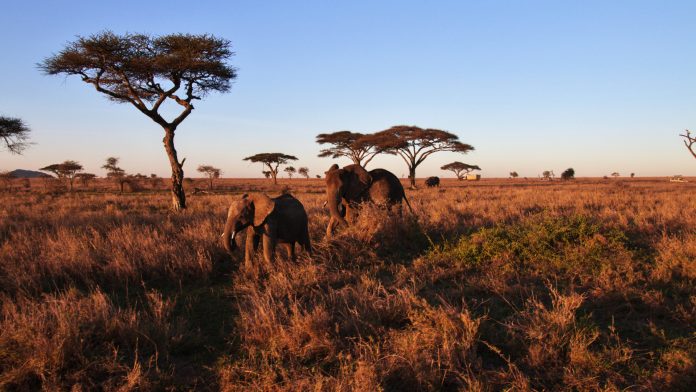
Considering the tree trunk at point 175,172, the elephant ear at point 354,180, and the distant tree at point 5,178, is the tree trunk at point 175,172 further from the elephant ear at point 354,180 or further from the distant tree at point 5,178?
the distant tree at point 5,178

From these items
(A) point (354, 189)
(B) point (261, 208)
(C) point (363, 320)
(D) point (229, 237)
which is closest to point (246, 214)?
(B) point (261, 208)

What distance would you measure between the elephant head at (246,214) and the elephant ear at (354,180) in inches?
103

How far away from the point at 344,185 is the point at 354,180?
14.4 inches

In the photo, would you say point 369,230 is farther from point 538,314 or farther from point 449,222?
point 538,314

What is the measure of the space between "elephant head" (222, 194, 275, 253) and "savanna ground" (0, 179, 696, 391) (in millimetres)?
612

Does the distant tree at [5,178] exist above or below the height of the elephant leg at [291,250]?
above

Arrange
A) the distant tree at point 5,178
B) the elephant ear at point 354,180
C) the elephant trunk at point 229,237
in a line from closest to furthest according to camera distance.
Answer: the elephant trunk at point 229,237 → the elephant ear at point 354,180 → the distant tree at point 5,178

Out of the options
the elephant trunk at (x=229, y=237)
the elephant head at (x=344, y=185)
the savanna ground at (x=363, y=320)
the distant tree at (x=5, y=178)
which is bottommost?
the savanna ground at (x=363, y=320)

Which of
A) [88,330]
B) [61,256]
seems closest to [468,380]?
[88,330]

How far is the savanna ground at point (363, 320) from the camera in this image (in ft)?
8.65

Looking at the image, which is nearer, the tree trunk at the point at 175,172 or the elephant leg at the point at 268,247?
the elephant leg at the point at 268,247

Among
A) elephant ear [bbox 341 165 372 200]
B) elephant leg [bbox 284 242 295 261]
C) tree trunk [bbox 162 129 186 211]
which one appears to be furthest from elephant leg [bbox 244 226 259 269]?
tree trunk [bbox 162 129 186 211]

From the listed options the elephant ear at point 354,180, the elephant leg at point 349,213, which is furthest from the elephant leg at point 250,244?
the elephant ear at point 354,180

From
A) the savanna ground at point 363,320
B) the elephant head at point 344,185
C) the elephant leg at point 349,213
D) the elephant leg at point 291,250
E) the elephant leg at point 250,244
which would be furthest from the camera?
the elephant leg at point 349,213
